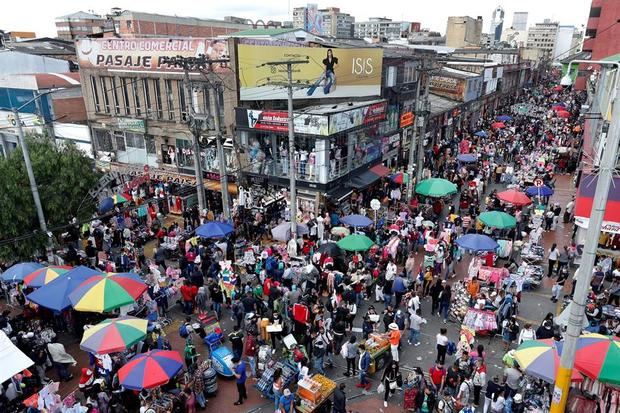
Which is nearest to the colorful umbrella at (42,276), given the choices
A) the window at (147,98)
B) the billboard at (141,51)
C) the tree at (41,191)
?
the tree at (41,191)

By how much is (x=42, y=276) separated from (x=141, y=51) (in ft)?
56.6

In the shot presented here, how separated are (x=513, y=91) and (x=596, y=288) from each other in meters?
69.4

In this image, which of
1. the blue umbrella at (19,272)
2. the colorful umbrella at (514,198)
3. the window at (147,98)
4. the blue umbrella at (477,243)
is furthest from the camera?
the window at (147,98)

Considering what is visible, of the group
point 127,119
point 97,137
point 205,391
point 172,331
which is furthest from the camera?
point 97,137

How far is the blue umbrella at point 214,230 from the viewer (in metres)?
19.6

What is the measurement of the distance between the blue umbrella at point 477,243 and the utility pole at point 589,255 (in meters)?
9.22

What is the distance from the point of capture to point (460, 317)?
15891 mm

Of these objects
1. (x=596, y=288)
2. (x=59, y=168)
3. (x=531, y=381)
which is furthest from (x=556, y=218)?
(x=59, y=168)

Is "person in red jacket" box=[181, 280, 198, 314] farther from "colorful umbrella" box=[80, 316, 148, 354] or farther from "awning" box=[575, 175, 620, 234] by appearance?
"awning" box=[575, 175, 620, 234]

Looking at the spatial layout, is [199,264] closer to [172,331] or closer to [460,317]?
→ [172,331]

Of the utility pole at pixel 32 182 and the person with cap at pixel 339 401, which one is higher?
the utility pole at pixel 32 182

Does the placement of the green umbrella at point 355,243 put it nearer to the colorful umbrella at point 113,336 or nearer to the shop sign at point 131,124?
the colorful umbrella at point 113,336

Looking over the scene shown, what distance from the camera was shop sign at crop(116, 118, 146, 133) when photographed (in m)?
28.8

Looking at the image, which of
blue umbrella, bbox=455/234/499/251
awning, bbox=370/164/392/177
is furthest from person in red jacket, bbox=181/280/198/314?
awning, bbox=370/164/392/177
